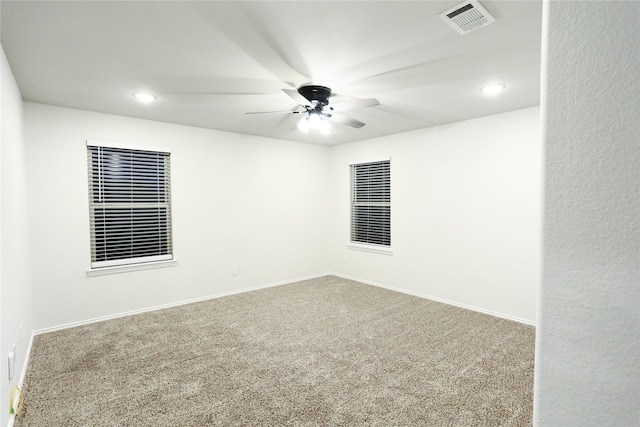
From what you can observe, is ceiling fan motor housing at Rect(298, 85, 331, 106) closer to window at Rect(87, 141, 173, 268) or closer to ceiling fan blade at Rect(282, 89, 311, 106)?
ceiling fan blade at Rect(282, 89, 311, 106)

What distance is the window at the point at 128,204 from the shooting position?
3816 millimetres

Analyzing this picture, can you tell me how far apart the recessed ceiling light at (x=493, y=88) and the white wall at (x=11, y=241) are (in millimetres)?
3654

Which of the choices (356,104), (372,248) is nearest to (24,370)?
(356,104)

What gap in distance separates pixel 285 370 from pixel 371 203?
3375mm

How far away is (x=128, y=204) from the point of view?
159 inches

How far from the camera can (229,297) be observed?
467 centimetres

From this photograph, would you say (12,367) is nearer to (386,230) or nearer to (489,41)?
(489,41)

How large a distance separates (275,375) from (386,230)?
10.5 ft

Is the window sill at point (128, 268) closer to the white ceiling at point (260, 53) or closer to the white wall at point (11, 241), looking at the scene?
the white wall at point (11, 241)

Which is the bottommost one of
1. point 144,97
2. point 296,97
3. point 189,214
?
point 189,214

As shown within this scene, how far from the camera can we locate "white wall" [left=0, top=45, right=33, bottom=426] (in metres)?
2.01

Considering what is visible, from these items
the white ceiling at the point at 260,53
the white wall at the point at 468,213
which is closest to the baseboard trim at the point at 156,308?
the white wall at the point at 468,213

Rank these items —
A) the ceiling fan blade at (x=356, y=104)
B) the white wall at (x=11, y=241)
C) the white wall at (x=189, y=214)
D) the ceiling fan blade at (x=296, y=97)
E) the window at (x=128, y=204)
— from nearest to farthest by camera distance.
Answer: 1. the white wall at (x=11, y=241)
2. the ceiling fan blade at (x=296, y=97)
3. the ceiling fan blade at (x=356, y=104)
4. the white wall at (x=189, y=214)
5. the window at (x=128, y=204)

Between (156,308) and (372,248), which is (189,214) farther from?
(372,248)
